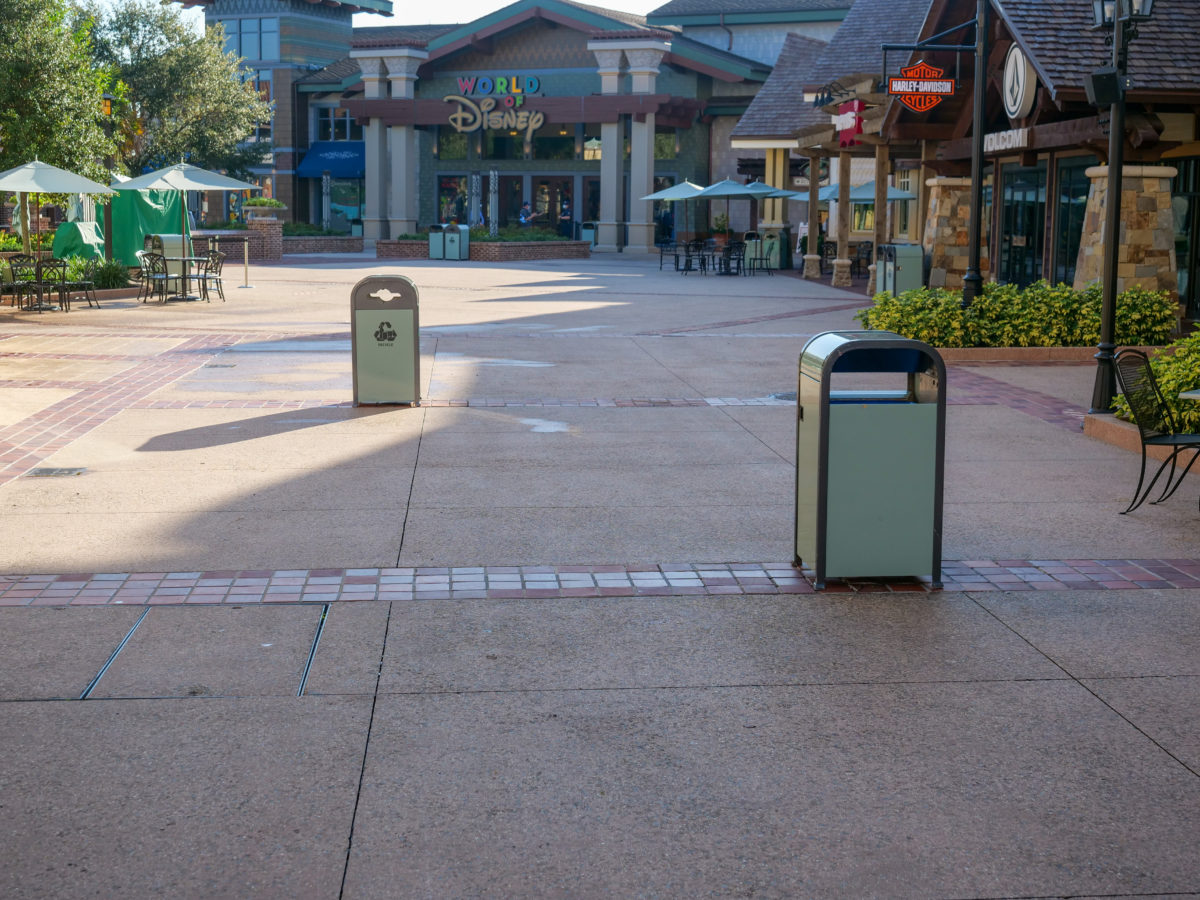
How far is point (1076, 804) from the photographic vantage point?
174 inches

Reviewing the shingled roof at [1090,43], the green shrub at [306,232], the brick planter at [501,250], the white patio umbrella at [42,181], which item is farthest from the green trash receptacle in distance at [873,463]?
the green shrub at [306,232]

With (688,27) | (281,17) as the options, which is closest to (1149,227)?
(688,27)

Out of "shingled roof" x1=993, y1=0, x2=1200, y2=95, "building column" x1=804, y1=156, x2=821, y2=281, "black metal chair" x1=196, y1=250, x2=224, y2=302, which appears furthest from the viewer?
"building column" x1=804, y1=156, x2=821, y2=281

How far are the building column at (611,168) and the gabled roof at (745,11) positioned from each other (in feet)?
36.8

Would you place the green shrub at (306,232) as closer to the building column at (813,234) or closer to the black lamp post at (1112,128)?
the building column at (813,234)

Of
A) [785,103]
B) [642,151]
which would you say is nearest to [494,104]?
[642,151]

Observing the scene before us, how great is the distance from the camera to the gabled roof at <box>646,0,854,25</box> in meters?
61.6

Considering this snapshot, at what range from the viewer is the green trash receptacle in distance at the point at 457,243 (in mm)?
46188

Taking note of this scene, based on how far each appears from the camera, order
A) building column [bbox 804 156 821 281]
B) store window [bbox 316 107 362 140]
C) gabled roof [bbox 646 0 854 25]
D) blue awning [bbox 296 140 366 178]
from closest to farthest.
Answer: building column [bbox 804 156 821 281]
gabled roof [bbox 646 0 854 25]
blue awning [bbox 296 140 366 178]
store window [bbox 316 107 362 140]

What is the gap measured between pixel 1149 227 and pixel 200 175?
1724cm

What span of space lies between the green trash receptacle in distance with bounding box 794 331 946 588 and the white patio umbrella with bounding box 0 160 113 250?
19.0 meters

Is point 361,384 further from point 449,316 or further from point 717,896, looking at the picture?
point 449,316

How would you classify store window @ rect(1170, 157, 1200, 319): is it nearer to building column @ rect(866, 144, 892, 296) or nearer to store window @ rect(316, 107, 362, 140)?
building column @ rect(866, 144, 892, 296)

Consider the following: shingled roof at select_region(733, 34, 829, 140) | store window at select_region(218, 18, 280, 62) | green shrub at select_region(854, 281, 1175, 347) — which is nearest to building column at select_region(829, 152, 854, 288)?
shingled roof at select_region(733, 34, 829, 140)
